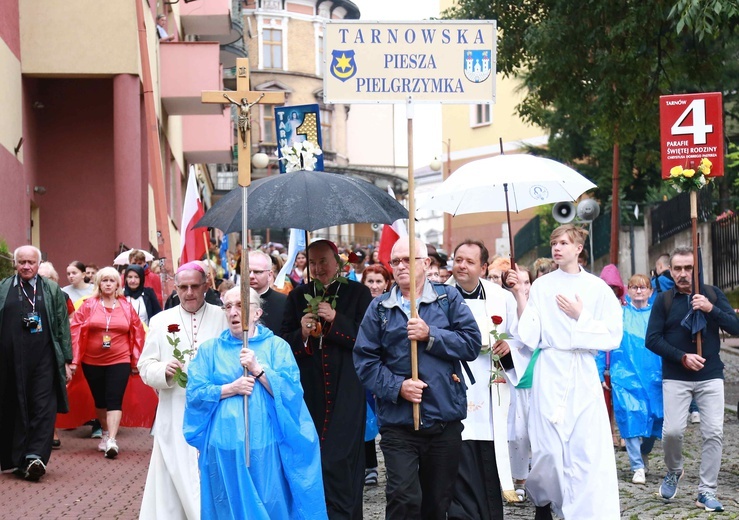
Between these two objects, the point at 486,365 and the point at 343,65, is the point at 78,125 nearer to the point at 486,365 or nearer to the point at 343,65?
the point at 486,365

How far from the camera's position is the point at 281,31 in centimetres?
7606

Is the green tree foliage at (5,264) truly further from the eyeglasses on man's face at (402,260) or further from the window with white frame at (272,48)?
the window with white frame at (272,48)

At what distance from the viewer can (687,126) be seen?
41.2 ft

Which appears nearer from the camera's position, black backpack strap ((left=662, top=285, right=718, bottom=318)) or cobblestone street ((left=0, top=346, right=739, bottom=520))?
cobblestone street ((left=0, top=346, right=739, bottom=520))

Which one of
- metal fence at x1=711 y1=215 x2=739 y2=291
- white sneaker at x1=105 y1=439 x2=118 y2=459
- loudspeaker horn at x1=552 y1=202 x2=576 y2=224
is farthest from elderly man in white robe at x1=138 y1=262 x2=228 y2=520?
metal fence at x1=711 y1=215 x2=739 y2=291

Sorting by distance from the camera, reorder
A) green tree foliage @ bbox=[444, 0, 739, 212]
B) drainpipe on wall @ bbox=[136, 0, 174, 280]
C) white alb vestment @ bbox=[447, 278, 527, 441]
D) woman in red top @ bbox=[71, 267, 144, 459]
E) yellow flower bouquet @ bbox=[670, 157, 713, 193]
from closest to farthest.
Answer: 1. white alb vestment @ bbox=[447, 278, 527, 441]
2. yellow flower bouquet @ bbox=[670, 157, 713, 193]
3. woman in red top @ bbox=[71, 267, 144, 459]
4. drainpipe on wall @ bbox=[136, 0, 174, 280]
5. green tree foliage @ bbox=[444, 0, 739, 212]

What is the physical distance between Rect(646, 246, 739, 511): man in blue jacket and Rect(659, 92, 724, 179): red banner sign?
7.23 ft

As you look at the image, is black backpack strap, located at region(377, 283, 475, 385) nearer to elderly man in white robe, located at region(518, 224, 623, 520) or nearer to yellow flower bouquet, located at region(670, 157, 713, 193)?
elderly man in white robe, located at region(518, 224, 623, 520)

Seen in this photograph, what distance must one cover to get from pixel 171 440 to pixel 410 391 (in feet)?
5.77

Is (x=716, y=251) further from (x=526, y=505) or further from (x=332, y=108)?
(x=332, y=108)

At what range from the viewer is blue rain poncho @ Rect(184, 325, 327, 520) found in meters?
7.02

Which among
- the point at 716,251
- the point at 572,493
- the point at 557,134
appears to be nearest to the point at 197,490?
the point at 572,493

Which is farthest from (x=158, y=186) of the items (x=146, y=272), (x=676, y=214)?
(x=676, y=214)

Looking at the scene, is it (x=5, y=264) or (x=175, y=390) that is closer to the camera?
(x=175, y=390)
